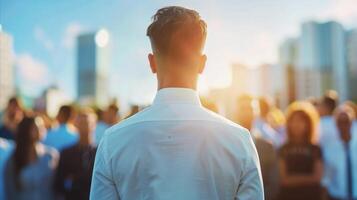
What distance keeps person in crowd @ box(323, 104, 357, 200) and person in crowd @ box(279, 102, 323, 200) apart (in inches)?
18.2

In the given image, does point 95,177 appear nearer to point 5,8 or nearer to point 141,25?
point 141,25

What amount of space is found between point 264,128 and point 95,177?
4.99 m

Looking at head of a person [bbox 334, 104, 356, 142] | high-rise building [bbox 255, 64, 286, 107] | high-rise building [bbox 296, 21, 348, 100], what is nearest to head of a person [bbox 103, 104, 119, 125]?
head of a person [bbox 334, 104, 356, 142]

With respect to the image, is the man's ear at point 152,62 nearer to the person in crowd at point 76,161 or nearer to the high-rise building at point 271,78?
the person in crowd at point 76,161

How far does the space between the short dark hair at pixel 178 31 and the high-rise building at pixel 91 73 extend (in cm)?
6614

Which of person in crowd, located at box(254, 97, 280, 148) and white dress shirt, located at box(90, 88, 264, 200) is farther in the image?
person in crowd, located at box(254, 97, 280, 148)

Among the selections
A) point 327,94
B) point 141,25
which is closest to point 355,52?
point 327,94

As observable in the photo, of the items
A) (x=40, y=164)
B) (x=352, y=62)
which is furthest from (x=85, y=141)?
(x=352, y=62)

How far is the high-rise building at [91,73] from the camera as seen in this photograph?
70794mm

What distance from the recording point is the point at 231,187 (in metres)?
1.72

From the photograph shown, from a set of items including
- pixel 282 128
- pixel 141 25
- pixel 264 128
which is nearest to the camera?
pixel 141 25

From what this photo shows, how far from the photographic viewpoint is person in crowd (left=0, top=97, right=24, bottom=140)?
6898 mm

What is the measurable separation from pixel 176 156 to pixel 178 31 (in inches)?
16.3

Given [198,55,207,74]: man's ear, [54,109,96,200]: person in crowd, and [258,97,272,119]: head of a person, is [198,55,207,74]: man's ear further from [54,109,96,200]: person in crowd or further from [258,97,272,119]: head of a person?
[258,97,272,119]: head of a person
